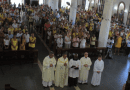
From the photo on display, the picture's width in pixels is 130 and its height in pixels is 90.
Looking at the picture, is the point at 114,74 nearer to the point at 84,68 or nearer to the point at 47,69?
the point at 84,68


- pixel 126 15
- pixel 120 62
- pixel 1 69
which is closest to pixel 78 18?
pixel 126 15

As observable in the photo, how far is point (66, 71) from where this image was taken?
8.23 meters

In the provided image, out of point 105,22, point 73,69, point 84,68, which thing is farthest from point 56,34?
point 73,69

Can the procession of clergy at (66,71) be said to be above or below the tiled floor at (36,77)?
above

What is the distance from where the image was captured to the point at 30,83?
27.8 ft

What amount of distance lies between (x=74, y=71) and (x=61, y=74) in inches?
25.5

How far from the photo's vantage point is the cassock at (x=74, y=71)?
314 inches

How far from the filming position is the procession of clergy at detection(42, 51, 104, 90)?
25.9 feet

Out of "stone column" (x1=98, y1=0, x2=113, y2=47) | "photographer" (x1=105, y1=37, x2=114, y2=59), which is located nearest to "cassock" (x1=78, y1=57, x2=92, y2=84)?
"photographer" (x1=105, y1=37, x2=114, y2=59)

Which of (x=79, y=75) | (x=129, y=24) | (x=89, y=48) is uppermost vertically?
(x=129, y=24)

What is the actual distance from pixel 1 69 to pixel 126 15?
19491 mm

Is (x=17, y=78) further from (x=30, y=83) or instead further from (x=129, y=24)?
(x=129, y=24)

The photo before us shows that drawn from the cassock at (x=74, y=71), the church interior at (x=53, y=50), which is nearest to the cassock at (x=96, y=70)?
the church interior at (x=53, y=50)

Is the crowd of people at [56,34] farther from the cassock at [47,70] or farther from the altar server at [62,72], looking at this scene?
the altar server at [62,72]
